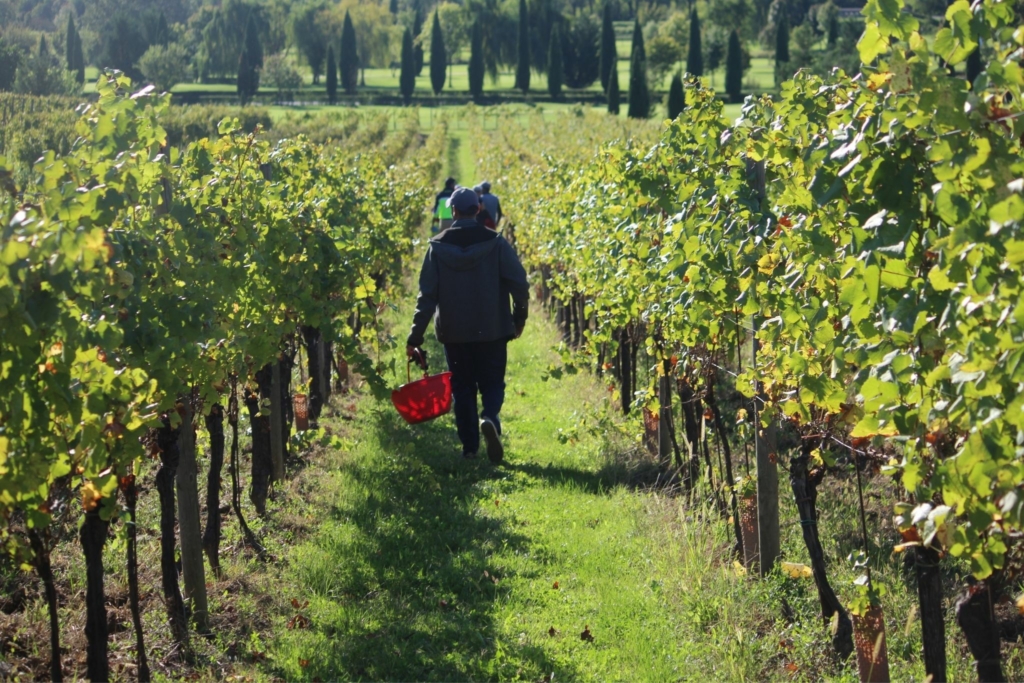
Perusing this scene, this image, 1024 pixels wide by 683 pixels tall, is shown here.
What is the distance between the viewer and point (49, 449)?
3.09 meters

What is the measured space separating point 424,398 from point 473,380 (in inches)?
23.5

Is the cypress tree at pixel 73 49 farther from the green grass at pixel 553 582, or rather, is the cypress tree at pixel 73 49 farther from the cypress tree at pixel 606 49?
the cypress tree at pixel 606 49

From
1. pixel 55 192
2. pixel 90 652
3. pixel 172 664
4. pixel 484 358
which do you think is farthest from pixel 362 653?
pixel 484 358

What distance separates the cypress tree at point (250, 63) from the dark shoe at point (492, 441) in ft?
240

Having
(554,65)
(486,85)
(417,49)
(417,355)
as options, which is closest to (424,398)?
(417,355)

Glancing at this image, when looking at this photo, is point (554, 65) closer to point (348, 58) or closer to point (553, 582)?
point (348, 58)

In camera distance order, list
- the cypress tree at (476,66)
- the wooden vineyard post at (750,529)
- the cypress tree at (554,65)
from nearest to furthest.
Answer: the wooden vineyard post at (750,529) → the cypress tree at (554,65) → the cypress tree at (476,66)

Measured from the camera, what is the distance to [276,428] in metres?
6.77

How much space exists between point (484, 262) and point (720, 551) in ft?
8.90

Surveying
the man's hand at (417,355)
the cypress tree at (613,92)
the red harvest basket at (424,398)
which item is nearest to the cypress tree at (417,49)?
the cypress tree at (613,92)

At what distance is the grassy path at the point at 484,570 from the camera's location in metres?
4.43

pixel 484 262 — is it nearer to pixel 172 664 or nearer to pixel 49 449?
pixel 172 664

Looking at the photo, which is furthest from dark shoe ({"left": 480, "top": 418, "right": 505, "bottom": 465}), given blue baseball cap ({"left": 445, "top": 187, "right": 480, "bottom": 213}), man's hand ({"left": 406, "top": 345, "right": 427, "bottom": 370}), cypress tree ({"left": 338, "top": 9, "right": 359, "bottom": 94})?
cypress tree ({"left": 338, "top": 9, "right": 359, "bottom": 94})

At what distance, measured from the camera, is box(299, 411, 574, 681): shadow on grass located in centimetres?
439
